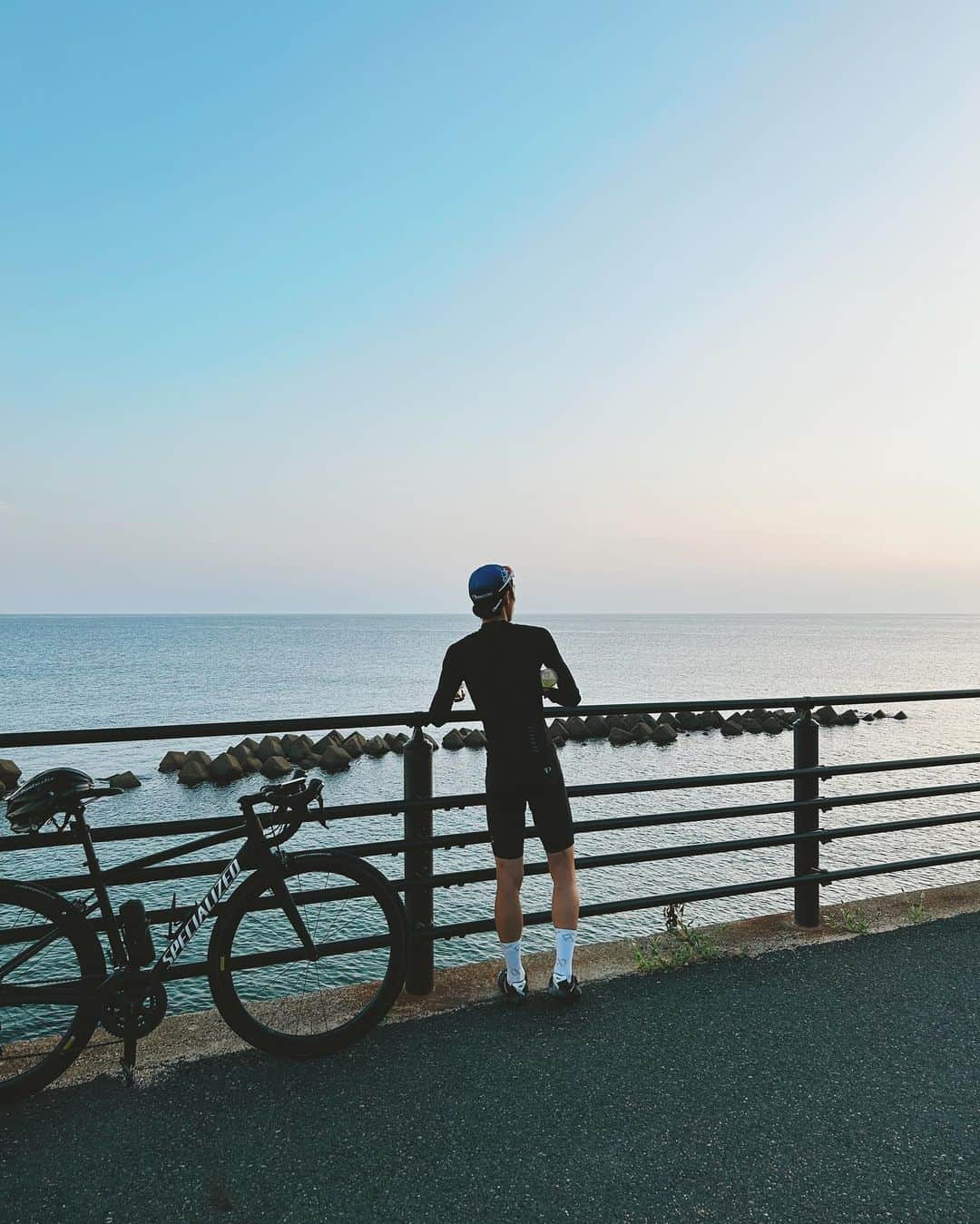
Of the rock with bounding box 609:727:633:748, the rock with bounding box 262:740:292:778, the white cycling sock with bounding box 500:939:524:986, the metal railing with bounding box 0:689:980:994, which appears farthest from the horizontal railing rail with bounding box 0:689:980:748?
the rock with bounding box 609:727:633:748

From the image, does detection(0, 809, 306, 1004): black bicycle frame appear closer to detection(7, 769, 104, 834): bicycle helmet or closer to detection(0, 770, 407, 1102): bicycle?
detection(0, 770, 407, 1102): bicycle

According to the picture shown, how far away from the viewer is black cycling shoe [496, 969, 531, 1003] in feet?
14.5

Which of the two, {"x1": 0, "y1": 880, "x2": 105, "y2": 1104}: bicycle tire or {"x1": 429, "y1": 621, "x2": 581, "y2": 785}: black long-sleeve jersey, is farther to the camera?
{"x1": 429, "y1": 621, "x2": 581, "y2": 785}: black long-sleeve jersey

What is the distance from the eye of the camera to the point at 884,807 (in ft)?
73.8

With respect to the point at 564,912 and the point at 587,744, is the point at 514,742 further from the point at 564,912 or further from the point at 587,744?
the point at 587,744

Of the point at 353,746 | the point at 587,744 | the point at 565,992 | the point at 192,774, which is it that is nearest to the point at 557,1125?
the point at 565,992

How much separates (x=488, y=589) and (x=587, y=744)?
33.2m

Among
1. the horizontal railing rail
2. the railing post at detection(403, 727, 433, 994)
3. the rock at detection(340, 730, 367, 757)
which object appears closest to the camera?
the horizontal railing rail

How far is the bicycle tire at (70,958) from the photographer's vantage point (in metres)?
3.49

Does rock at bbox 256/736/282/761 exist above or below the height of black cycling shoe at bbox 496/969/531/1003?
below

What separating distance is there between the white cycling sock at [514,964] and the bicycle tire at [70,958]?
186 cm

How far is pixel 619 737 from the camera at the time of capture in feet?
121

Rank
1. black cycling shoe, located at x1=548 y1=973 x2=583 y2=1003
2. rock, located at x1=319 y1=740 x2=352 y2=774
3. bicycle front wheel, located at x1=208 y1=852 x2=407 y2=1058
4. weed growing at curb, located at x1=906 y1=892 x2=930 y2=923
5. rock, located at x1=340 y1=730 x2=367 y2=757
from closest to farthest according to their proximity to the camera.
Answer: bicycle front wheel, located at x1=208 y1=852 x2=407 y2=1058, black cycling shoe, located at x1=548 y1=973 x2=583 y2=1003, weed growing at curb, located at x1=906 y1=892 x2=930 y2=923, rock, located at x1=319 y1=740 x2=352 y2=774, rock, located at x1=340 y1=730 x2=367 y2=757

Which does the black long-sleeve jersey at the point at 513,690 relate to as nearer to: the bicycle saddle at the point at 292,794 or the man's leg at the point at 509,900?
the man's leg at the point at 509,900
